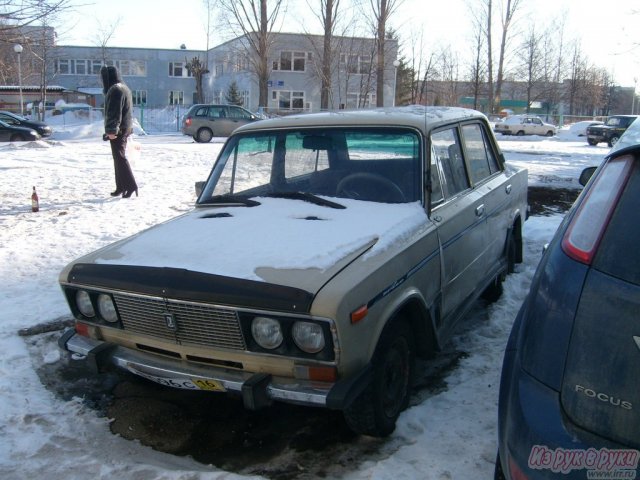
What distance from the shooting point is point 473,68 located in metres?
49.6

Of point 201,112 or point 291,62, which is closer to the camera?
point 201,112

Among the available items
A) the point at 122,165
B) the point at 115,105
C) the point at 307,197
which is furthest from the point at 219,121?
the point at 307,197

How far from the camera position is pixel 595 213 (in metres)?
2.01

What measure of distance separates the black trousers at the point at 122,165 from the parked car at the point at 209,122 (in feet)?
52.8

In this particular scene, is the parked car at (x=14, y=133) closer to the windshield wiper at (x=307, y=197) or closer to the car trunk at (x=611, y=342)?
the windshield wiper at (x=307, y=197)

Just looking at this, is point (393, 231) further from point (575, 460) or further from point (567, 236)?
point (575, 460)

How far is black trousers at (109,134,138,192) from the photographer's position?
8852 mm

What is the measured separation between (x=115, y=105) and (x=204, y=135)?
17.0 meters

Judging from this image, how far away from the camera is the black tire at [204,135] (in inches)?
1000

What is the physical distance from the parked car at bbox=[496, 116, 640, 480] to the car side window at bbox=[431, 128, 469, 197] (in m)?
1.96

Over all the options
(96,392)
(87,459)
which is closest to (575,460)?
(87,459)

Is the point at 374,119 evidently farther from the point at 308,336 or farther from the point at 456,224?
the point at 308,336

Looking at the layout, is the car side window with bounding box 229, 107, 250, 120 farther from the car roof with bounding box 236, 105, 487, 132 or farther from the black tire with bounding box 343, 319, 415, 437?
the black tire with bounding box 343, 319, 415, 437

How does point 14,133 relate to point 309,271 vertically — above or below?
above
